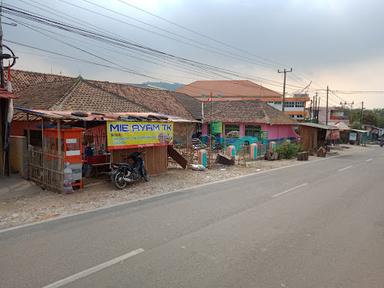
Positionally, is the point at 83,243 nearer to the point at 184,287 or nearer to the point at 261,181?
the point at 184,287

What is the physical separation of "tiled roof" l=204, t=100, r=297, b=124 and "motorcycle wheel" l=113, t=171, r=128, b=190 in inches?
855

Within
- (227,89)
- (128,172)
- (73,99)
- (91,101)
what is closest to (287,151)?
(91,101)

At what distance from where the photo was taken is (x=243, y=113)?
114ft

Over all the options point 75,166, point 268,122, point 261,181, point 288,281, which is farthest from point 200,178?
point 268,122

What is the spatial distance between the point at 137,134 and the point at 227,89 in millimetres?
73262

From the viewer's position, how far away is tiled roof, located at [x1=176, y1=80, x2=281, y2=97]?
8144 centimetres

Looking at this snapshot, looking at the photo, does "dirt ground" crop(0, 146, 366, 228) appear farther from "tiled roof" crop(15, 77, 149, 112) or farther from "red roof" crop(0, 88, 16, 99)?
"tiled roof" crop(15, 77, 149, 112)

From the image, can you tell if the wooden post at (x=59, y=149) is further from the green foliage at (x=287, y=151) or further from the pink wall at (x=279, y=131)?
the pink wall at (x=279, y=131)

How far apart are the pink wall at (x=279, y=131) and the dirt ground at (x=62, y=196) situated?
1905 centimetres

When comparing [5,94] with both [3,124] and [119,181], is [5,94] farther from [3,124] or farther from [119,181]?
[119,181]

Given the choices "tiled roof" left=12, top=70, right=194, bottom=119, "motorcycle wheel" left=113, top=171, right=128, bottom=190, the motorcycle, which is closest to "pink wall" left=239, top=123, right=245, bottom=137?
"tiled roof" left=12, top=70, right=194, bottom=119

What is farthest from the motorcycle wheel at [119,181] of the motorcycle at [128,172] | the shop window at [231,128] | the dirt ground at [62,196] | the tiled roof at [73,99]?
the shop window at [231,128]

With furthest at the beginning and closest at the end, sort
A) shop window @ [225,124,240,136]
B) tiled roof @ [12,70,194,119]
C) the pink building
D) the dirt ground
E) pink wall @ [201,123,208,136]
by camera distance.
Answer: pink wall @ [201,123,208,136] → shop window @ [225,124,240,136] → the pink building → tiled roof @ [12,70,194,119] → the dirt ground

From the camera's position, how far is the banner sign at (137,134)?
40.8 feet
